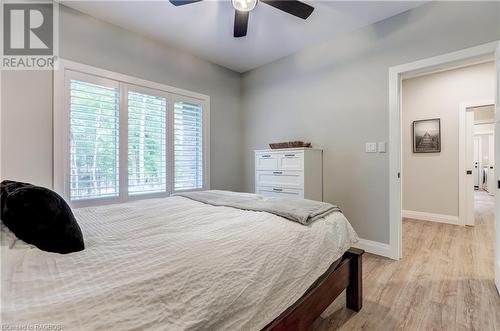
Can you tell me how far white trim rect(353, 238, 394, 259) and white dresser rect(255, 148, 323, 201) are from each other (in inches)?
29.0

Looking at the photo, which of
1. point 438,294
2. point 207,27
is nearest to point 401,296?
point 438,294

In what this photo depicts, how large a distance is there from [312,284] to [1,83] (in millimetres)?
3006

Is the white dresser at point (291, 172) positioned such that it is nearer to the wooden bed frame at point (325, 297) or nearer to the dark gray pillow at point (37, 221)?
the wooden bed frame at point (325, 297)

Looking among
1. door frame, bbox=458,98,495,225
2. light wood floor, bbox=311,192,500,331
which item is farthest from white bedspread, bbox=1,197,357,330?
door frame, bbox=458,98,495,225

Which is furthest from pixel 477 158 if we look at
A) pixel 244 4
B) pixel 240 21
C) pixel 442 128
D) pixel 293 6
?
pixel 244 4

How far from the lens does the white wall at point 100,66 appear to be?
219 centimetres

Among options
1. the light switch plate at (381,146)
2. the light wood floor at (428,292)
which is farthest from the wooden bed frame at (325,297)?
the light switch plate at (381,146)

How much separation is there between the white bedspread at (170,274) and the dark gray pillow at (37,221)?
47 millimetres

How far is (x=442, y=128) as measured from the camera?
411cm

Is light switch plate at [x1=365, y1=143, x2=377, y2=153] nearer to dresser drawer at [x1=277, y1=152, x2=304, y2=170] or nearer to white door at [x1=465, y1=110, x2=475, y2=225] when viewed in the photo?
dresser drawer at [x1=277, y1=152, x2=304, y2=170]

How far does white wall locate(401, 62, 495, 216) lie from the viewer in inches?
149

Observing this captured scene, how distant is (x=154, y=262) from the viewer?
84 cm

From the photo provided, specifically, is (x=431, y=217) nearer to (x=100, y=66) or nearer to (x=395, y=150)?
(x=395, y=150)

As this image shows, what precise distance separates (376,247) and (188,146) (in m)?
2.77
